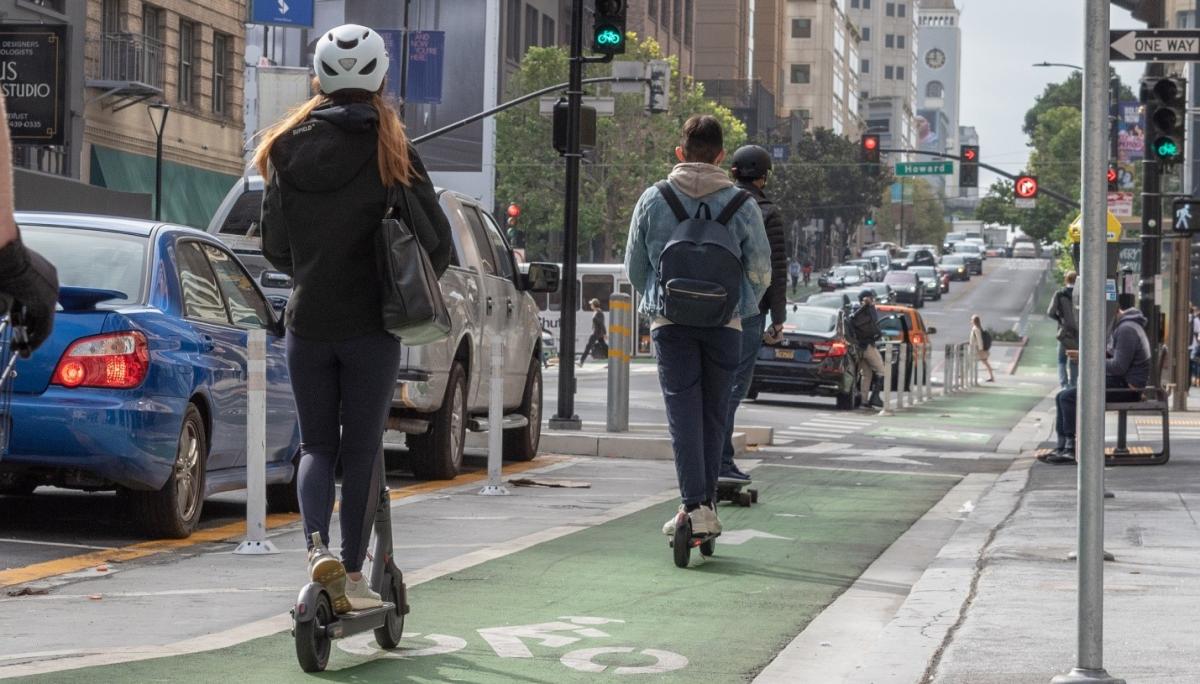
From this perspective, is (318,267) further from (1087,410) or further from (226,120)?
(226,120)

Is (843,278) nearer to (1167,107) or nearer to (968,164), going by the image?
(968,164)

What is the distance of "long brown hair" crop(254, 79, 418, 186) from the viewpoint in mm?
5859

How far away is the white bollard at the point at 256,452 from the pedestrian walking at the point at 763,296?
8.64 ft

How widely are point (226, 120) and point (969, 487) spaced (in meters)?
30.7

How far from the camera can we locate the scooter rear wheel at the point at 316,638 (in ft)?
18.4

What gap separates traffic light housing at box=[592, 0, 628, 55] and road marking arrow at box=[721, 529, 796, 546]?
9371 mm

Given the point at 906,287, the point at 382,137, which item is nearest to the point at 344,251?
the point at 382,137

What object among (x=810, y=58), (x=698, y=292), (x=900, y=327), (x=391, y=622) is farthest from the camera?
(x=810, y=58)

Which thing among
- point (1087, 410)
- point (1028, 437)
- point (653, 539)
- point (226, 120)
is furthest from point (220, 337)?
point (226, 120)

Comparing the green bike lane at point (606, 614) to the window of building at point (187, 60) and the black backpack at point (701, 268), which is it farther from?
the window of building at point (187, 60)

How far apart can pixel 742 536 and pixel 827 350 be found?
65.2ft

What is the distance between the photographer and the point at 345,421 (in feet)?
19.5

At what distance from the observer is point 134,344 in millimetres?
9039

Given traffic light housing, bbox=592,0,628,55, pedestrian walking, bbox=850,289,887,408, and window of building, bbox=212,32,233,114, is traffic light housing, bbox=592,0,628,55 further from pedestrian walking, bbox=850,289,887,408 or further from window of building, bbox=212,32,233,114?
window of building, bbox=212,32,233,114
